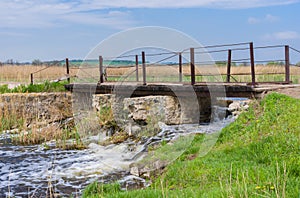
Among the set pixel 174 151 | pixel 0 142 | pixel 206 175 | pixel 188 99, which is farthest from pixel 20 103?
pixel 206 175

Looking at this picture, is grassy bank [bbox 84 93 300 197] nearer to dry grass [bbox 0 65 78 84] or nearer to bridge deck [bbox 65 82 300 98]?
bridge deck [bbox 65 82 300 98]

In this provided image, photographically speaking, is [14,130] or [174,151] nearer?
[174,151]

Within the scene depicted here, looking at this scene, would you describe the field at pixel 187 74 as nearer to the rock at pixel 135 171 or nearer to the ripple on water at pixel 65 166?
the ripple on water at pixel 65 166

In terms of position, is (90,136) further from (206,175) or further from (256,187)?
(256,187)

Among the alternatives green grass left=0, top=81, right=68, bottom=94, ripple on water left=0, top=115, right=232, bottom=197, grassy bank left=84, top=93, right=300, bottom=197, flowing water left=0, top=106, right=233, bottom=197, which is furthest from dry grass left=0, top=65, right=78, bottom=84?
grassy bank left=84, top=93, right=300, bottom=197

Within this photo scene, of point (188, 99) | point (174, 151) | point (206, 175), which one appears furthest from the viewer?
point (188, 99)

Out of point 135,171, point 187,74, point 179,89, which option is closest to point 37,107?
point 187,74

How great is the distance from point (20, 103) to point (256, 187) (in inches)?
461

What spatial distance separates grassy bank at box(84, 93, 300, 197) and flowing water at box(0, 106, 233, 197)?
0.91 meters

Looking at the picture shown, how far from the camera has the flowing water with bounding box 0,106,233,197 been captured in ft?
23.3

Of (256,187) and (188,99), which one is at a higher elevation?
(188,99)

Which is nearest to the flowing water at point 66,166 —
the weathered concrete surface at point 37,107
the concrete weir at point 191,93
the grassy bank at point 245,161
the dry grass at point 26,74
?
the concrete weir at point 191,93

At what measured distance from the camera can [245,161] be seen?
6172 millimetres

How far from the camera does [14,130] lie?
13008mm
